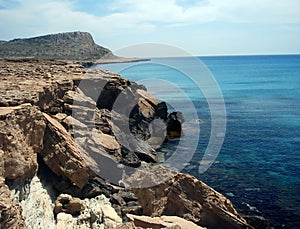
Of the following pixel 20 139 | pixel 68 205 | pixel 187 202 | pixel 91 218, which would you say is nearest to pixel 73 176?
pixel 68 205

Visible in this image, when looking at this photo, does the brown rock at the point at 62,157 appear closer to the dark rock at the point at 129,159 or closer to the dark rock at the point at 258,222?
the dark rock at the point at 129,159

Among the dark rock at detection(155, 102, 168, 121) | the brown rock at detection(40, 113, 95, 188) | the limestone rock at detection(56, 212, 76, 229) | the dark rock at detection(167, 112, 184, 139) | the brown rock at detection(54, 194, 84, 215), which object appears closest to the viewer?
the limestone rock at detection(56, 212, 76, 229)

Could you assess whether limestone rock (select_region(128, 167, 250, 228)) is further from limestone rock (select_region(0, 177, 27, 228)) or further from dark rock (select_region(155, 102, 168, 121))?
dark rock (select_region(155, 102, 168, 121))

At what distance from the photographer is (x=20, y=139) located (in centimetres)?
2453

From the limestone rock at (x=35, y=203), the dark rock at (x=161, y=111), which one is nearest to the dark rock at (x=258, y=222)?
the limestone rock at (x=35, y=203)

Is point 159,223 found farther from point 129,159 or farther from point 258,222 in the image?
point 129,159

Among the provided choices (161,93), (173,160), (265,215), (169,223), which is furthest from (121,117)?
(161,93)

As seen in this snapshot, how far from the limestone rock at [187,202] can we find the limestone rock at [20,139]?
868 centimetres

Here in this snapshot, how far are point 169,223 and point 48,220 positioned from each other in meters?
8.24

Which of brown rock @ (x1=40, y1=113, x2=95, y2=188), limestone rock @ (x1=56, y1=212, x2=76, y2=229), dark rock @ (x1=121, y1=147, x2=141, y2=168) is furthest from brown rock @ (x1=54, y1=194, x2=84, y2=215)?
dark rock @ (x1=121, y1=147, x2=141, y2=168)

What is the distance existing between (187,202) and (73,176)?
914cm

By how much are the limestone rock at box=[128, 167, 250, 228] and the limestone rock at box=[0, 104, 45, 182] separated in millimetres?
8677

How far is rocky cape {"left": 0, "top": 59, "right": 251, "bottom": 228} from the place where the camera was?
23.6m

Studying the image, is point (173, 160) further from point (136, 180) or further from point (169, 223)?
point (169, 223)
